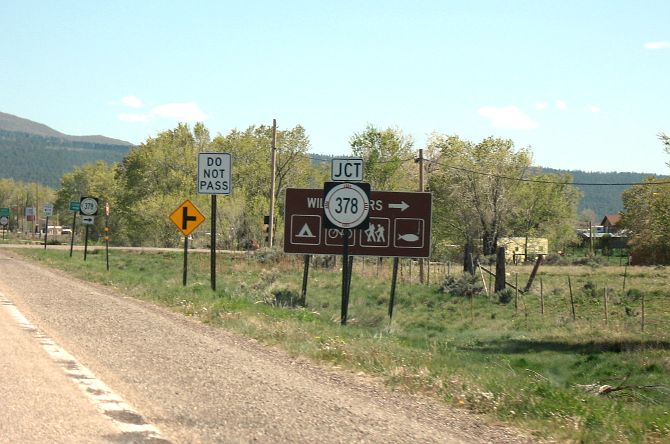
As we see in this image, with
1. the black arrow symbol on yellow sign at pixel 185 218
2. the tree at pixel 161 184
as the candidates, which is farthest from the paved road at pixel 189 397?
the tree at pixel 161 184

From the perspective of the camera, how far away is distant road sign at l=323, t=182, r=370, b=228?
17219mm

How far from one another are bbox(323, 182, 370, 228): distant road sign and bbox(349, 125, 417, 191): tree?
63.9 metres

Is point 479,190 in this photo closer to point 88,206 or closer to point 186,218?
point 88,206

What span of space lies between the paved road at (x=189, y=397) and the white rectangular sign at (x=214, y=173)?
8.43 m

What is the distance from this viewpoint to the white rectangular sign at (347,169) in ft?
58.4

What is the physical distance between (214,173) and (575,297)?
18.9 metres

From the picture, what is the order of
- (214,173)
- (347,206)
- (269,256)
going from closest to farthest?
(347,206) < (214,173) < (269,256)

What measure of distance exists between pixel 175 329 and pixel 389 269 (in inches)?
1277

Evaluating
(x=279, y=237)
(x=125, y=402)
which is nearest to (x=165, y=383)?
(x=125, y=402)

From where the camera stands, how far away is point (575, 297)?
120 feet

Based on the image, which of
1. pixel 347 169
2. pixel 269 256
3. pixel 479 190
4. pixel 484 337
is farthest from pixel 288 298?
pixel 479 190

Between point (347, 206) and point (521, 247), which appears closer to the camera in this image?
point (347, 206)

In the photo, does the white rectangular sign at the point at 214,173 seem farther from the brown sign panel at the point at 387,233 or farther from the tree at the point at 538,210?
the tree at the point at 538,210

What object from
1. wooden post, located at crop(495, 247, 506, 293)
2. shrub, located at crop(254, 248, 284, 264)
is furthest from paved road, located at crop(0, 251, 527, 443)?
shrub, located at crop(254, 248, 284, 264)
